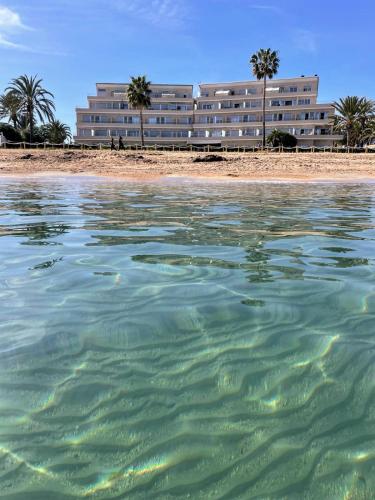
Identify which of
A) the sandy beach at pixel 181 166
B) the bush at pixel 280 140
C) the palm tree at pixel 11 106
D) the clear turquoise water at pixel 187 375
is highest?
the palm tree at pixel 11 106

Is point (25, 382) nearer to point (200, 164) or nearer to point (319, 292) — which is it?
point (319, 292)

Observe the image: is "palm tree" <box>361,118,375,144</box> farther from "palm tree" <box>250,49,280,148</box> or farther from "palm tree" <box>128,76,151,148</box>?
"palm tree" <box>128,76,151,148</box>

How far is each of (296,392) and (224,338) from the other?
0.78 m

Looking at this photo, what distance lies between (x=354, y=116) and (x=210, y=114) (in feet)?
91.6

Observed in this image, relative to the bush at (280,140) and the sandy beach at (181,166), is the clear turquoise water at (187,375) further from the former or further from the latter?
the bush at (280,140)

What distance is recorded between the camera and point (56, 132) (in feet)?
268

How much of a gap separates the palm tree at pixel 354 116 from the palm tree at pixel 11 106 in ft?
159

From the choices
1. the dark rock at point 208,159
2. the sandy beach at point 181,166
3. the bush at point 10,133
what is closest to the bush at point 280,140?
the sandy beach at point 181,166

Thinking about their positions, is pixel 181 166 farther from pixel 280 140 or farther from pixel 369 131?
pixel 369 131

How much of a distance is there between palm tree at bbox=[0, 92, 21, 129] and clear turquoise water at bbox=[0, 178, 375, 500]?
64.0 m

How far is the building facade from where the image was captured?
264 feet

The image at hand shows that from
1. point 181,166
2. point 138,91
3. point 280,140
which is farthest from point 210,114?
point 181,166

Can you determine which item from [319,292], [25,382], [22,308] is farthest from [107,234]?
[25,382]

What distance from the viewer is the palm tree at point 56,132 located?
8132cm
